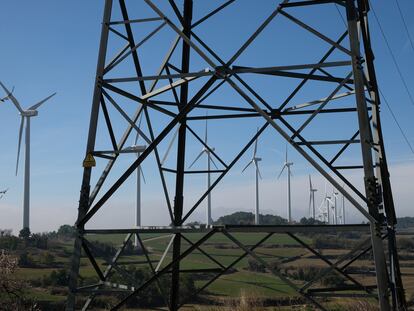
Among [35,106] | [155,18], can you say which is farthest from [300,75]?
[35,106]

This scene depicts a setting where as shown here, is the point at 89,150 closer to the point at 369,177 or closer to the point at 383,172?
the point at 369,177

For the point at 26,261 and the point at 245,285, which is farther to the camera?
the point at 26,261

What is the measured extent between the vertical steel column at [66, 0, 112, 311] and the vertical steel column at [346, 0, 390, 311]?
222 inches

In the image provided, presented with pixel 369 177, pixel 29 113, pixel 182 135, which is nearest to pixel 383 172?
pixel 369 177

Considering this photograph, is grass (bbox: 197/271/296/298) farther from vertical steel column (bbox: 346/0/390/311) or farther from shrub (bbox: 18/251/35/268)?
vertical steel column (bbox: 346/0/390/311)

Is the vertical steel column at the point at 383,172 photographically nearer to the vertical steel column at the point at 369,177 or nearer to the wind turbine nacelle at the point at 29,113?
the vertical steel column at the point at 369,177

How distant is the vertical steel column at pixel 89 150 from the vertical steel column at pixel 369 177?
5636 mm

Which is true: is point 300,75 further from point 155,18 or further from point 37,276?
point 37,276

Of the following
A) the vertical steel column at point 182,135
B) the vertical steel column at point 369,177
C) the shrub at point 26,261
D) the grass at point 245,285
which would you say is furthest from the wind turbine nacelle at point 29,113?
the vertical steel column at point 369,177

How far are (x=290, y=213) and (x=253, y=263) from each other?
17.7 metres

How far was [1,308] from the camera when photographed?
15164mm

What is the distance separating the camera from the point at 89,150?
12.0 metres

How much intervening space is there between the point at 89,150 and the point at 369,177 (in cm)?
625

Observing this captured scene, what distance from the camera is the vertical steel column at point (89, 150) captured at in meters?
11.3
